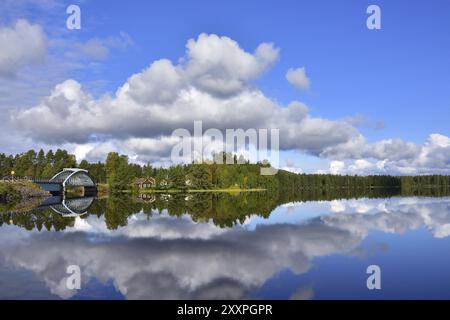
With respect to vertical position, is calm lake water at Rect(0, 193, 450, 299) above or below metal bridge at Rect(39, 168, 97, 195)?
below

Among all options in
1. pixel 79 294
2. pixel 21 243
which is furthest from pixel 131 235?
pixel 79 294

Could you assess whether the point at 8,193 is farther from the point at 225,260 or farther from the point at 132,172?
the point at 225,260

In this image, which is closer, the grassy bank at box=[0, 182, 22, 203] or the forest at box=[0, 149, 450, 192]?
the grassy bank at box=[0, 182, 22, 203]

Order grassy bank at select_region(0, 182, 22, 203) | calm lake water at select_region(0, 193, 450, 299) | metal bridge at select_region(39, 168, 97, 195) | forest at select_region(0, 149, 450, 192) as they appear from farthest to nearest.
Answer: forest at select_region(0, 149, 450, 192) < metal bridge at select_region(39, 168, 97, 195) < grassy bank at select_region(0, 182, 22, 203) < calm lake water at select_region(0, 193, 450, 299)

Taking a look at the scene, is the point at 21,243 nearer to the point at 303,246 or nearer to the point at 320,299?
the point at 303,246

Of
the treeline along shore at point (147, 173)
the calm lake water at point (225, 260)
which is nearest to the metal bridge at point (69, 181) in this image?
the treeline along shore at point (147, 173)

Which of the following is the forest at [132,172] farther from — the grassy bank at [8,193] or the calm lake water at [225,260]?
the calm lake water at [225,260]

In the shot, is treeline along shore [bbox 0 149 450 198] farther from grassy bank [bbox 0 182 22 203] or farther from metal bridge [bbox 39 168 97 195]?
grassy bank [bbox 0 182 22 203]

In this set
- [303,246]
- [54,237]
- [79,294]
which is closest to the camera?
[79,294]

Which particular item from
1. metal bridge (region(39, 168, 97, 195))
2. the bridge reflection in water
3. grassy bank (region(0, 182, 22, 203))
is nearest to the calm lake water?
the bridge reflection in water

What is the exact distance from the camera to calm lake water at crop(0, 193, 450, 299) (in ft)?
54.4

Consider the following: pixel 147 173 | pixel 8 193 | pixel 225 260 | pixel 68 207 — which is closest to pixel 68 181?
pixel 147 173
